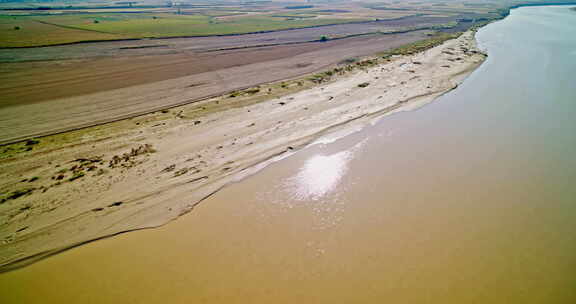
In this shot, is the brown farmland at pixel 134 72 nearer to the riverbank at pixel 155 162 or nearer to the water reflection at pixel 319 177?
the riverbank at pixel 155 162

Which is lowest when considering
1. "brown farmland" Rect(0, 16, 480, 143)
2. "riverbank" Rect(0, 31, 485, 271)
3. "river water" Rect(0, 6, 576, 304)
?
"river water" Rect(0, 6, 576, 304)

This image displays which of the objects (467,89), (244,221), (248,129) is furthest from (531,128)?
(244,221)

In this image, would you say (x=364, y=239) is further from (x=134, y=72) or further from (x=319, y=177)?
(x=134, y=72)

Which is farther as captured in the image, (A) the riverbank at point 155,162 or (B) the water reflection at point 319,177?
(B) the water reflection at point 319,177

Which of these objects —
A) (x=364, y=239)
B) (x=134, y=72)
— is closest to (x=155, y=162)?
(x=364, y=239)

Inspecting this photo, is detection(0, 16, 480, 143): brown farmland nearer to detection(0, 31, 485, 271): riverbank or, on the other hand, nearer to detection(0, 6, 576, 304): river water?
detection(0, 31, 485, 271): riverbank

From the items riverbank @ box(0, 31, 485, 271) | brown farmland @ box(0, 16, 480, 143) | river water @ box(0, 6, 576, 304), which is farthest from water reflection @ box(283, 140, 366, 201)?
brown farmland @ box(0, 16, 480, 143)

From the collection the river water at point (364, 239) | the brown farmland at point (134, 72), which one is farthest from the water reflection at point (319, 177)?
the brown farmland at point (134, 72)
